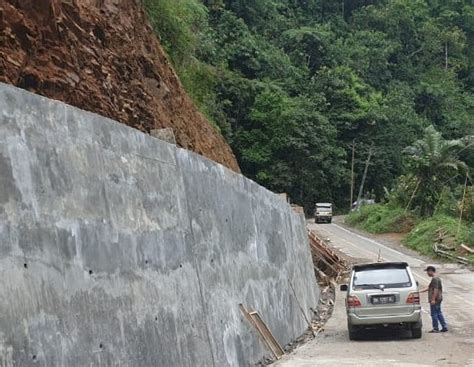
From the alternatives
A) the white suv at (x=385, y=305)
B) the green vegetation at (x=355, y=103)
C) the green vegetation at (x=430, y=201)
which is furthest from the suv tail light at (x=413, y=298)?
the green vegetation at (x=430, y=201)

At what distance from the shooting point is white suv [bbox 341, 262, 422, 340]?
557 inches

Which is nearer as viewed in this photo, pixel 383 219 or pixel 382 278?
pixel 382 278

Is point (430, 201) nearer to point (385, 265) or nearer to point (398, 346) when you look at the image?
point (385, 265)

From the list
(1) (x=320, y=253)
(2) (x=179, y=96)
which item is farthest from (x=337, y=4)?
(2) (x=179, y=96)

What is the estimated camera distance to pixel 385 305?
14234 mm

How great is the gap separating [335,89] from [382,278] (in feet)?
174

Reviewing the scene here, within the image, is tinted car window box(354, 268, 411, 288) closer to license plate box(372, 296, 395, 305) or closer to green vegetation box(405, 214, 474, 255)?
license plate box(372, 296, 395, 305)

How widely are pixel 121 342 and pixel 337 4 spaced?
8866cm

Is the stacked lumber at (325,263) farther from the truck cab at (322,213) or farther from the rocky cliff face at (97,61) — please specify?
the truck cab at (322,213)

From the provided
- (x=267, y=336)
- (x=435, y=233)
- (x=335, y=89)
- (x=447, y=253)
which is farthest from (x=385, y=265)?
(x=335, y=89)

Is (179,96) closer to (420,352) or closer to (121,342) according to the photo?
(420,352)

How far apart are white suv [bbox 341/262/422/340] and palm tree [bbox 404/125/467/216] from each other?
30612mm

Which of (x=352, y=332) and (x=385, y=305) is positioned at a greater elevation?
(x=385, y=305)

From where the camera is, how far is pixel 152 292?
24.7ft
